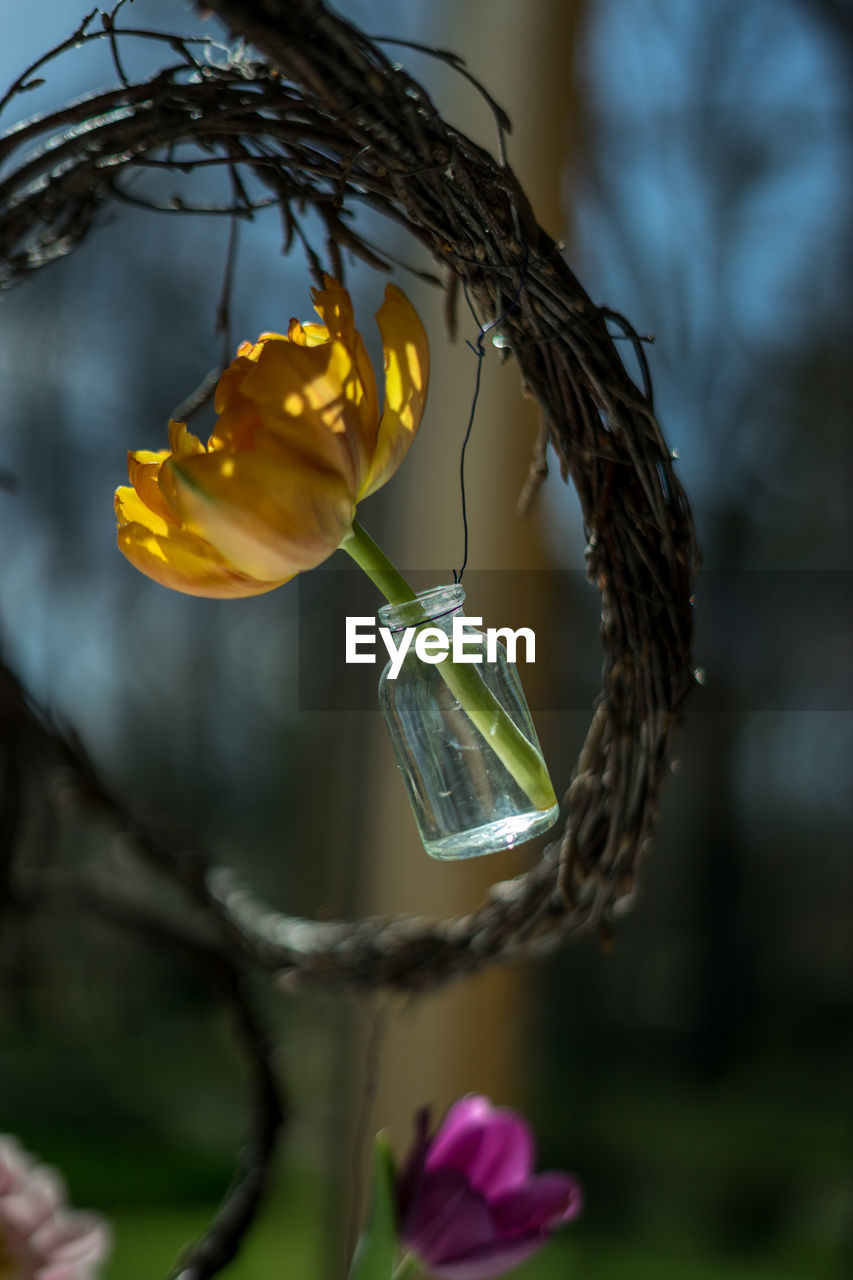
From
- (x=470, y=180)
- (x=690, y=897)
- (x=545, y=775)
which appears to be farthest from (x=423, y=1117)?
(x=690, y=897)

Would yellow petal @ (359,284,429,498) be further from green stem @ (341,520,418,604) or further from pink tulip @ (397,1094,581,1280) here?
pink tulip @ (397,1094,581,1280)

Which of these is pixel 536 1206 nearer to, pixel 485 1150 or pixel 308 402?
pixel 485 1150

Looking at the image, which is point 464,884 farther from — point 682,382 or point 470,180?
point 470,180

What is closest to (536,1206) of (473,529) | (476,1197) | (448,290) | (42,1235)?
(476,1197)

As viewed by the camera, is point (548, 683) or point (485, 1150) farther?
point (548, 683)

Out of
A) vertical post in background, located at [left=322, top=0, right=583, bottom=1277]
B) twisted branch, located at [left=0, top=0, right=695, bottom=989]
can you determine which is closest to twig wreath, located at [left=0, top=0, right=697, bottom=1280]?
twisted branch, located at [left=0, top=0, right=695, bottom=989]

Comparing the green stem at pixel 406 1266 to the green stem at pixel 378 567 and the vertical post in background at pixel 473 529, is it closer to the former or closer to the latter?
the green stem at pixel 378 567

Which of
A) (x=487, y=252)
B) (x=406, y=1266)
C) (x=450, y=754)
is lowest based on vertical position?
(x=406, y=1266)
